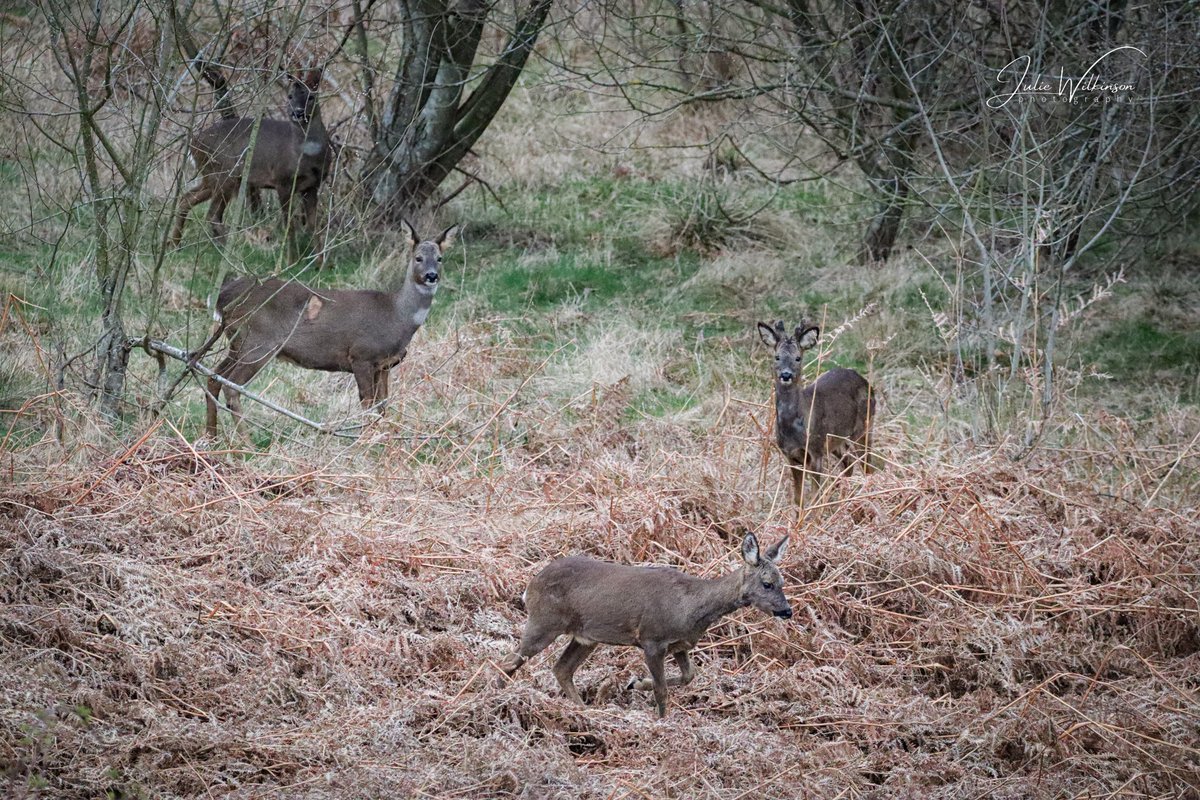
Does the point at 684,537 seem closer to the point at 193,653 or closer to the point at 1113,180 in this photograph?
the point at 193,653

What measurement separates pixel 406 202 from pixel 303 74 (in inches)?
70.5

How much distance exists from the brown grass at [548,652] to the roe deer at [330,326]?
1.22 meters

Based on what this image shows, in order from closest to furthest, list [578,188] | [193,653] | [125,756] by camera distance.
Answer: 1. [125,756]
2. [193,653]
3. [578,188]

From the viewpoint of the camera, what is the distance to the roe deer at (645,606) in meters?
5.83

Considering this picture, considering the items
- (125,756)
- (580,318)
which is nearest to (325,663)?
(125,756)

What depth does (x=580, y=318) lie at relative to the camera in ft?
39.4

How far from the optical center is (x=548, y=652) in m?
6.60

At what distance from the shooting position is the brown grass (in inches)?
213

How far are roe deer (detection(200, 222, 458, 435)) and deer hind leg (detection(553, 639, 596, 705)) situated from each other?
3413 millimetres

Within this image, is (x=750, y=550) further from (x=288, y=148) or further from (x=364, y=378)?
(x=288, y=148)

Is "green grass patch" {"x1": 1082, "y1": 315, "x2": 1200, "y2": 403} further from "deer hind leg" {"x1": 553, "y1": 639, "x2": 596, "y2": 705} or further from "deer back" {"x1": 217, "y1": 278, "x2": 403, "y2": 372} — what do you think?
"deer hind leg" {"x1": 553, "y1": 639, "x2": 596, "y2": 705}

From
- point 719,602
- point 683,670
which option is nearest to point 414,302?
point 683,670

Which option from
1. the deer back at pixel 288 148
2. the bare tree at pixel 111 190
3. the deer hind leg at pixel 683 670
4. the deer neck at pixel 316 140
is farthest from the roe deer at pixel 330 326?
the deer hind leg at pixel 683 670
